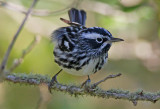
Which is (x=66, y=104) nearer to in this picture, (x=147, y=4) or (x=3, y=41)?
(x=3, y=41)

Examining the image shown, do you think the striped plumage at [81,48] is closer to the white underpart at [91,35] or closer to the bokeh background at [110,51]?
the white underpart at [91,35]

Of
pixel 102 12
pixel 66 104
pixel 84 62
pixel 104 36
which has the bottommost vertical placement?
pixel 66 104

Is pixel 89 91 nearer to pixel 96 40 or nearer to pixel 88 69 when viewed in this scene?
pixel 88 69

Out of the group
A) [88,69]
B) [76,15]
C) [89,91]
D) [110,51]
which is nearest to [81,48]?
[88,69]

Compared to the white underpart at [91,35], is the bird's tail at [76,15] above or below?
above

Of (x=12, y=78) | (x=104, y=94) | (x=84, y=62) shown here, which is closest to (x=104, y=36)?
(x=84, y=62)

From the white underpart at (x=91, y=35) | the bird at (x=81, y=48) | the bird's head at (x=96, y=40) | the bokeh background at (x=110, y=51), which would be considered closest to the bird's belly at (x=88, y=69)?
the bird at (x=81, y=48)
